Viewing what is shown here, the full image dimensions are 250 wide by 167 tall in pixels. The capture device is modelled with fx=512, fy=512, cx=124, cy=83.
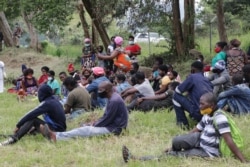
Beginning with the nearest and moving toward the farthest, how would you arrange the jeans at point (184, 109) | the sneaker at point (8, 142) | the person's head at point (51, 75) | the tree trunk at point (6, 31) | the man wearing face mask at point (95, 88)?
1. the sneaker at point (8, 142)
2. the jeans at point (184, 109)
3. the man wearing face mask at point (95, 88)
4. the person's head at point (51, 75)
5. the tree trunk at point (6, 31)

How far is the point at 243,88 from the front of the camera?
9070 millimetres

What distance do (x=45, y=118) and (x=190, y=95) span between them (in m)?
2.57

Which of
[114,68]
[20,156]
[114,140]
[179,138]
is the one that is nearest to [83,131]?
[114,140]

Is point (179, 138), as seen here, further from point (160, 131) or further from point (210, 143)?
point (160, 131)

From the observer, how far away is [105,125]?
8.50 m

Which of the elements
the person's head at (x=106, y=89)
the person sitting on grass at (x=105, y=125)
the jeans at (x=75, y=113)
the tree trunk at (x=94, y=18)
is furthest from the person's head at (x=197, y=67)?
the tree trunk at (x=94, y=18)

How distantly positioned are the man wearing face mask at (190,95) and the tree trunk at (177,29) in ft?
30.1

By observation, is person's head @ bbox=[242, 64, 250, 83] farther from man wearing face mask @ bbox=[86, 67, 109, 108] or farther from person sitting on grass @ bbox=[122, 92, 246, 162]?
man wearing face mask @ bbox=[86, 67, 109, 108]

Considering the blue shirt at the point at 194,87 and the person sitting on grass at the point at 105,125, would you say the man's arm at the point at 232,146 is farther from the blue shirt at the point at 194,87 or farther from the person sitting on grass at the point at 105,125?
the person sitting on grass at the point at 105,125

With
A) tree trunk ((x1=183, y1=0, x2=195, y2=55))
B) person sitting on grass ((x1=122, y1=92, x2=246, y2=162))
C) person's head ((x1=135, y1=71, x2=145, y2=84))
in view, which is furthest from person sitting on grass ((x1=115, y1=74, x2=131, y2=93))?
tree trunk ((x1=183, y1=0, x2=195, y2=55))

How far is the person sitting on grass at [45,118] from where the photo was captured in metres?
8.57

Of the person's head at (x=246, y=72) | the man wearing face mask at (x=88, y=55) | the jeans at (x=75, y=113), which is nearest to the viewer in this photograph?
the person's head at (x=246, y=72)

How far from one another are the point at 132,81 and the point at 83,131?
9.84ft

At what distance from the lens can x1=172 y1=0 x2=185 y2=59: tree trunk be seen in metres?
17.7
